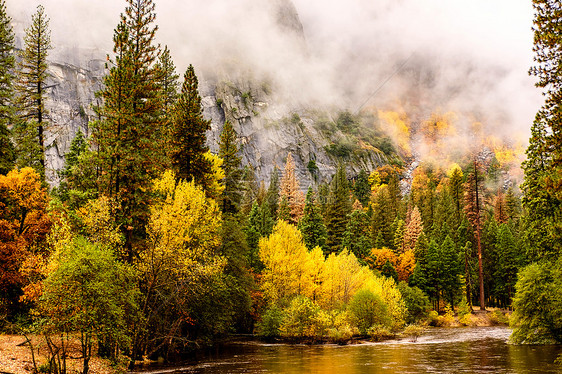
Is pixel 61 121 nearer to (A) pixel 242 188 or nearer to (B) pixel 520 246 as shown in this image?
(A) pixel 242 188

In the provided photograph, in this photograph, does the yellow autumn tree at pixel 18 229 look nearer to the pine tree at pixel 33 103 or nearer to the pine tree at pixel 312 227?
the pine tree at pixel 33 103

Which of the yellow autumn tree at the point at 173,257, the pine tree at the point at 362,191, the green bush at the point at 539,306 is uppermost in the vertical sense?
the pine tree at the point at 362,191

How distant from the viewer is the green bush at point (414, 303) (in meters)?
64.4

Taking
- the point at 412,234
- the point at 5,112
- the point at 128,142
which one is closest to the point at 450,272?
the point at 412,234

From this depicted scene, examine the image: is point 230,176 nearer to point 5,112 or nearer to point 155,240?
point 5,112

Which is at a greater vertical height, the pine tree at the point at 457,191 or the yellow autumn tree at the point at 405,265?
the pine tree at the point at 457,191

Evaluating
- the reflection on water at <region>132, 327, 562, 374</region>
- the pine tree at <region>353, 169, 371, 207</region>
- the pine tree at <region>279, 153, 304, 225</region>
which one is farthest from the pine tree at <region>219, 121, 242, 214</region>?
the pine tree at <region>353, 169, 371, 207</region>

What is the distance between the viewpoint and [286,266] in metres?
50.8

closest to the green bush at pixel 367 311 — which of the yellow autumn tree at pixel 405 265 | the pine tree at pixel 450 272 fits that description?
Answer: the pine tree at pixel 450 272

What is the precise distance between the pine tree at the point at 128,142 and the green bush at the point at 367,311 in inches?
1007

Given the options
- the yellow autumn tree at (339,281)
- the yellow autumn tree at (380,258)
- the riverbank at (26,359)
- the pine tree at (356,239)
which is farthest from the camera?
the yellow autumn tree at (380,258)

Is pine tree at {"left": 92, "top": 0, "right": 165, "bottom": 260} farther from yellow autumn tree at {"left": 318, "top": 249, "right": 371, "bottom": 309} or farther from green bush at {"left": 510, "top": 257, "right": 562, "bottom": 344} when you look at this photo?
green bush at {"left": 510, "top": 257, "right": 562, "bottom": 344}

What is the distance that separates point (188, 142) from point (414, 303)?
44.5 meters

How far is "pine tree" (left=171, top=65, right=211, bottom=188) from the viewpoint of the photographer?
36.7 metres
